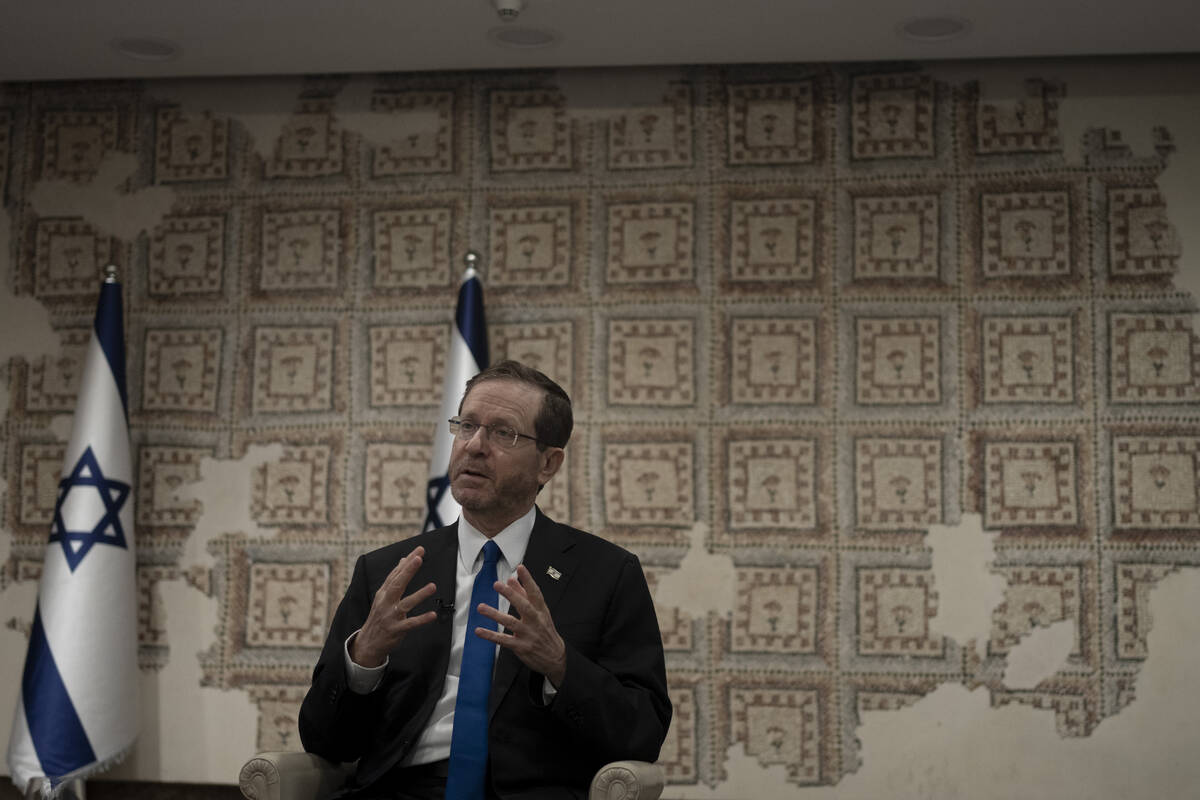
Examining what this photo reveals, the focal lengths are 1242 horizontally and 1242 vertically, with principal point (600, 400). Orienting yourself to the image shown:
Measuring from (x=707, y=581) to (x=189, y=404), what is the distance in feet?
6.45

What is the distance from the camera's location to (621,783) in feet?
8.06

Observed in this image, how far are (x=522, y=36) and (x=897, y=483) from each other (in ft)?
6.39

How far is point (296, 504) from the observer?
4.40m

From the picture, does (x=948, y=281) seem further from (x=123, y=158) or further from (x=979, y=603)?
(x=123, y=158)

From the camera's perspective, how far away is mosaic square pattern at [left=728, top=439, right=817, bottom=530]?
4207 mm

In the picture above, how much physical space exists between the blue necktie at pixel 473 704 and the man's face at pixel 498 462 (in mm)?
105

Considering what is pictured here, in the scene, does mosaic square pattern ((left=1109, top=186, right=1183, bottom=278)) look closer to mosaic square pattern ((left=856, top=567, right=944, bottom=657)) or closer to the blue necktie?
→ mosaic square pattern ((left=856, top=567, right=944, bottom=657))

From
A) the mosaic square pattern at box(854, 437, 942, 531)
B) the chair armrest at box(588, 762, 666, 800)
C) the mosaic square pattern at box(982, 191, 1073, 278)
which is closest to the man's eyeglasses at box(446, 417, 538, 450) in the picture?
the chair armrest at box(588, 762, 666, 800)

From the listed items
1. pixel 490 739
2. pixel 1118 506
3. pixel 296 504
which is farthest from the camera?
pixel 296 504

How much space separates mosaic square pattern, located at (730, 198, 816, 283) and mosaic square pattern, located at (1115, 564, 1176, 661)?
144cm

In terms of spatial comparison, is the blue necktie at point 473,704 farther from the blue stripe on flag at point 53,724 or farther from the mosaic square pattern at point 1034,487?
the mosaic square pattern at point 1034,487

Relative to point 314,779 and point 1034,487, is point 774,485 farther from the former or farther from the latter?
point 314,779

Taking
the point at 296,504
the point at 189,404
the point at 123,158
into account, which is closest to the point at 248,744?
the point at 296,504

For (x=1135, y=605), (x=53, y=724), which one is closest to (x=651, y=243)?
(x=1135, y=605)
